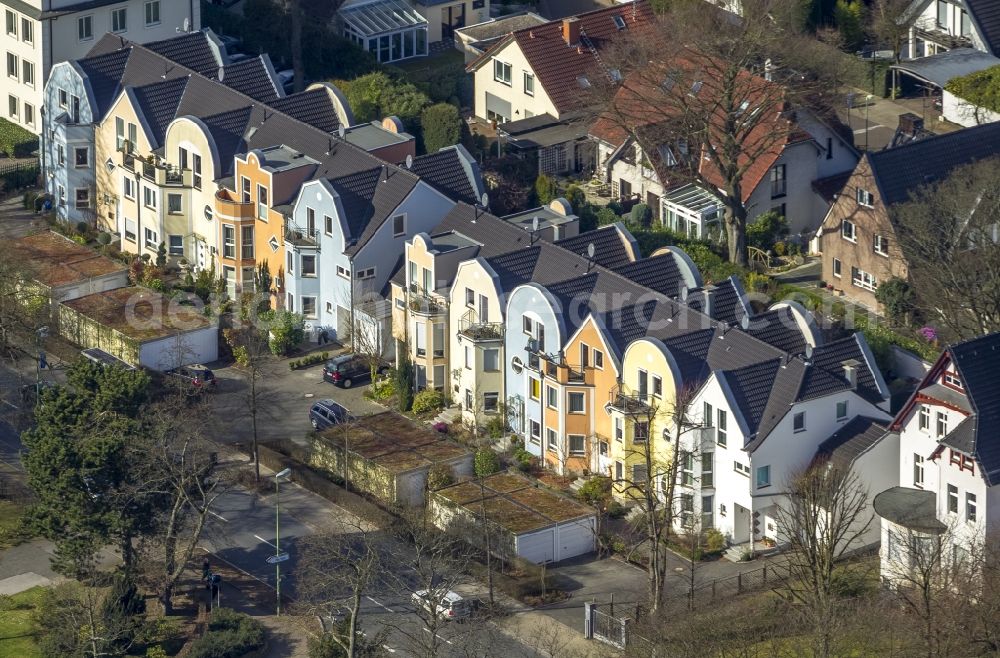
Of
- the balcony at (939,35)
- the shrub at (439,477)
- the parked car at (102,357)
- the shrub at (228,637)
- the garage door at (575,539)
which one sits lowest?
the shrub at (228,637)

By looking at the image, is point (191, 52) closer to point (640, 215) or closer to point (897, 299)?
point (640, 215)

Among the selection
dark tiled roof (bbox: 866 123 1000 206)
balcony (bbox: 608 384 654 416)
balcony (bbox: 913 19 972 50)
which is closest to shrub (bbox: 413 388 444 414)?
balcony (bbox: 608 384 654 416)

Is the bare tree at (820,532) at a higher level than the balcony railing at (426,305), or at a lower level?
lower

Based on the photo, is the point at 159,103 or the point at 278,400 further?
the point at 159,103

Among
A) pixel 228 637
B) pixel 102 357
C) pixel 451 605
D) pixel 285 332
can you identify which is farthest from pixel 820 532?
pixel 102 357

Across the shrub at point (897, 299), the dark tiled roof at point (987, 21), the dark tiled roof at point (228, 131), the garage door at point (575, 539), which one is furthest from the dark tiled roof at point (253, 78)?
the dark tiled roof at point (987, 21)

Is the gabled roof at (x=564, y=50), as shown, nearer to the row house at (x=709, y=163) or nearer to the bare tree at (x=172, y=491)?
the row house at (x=709, y=163)
